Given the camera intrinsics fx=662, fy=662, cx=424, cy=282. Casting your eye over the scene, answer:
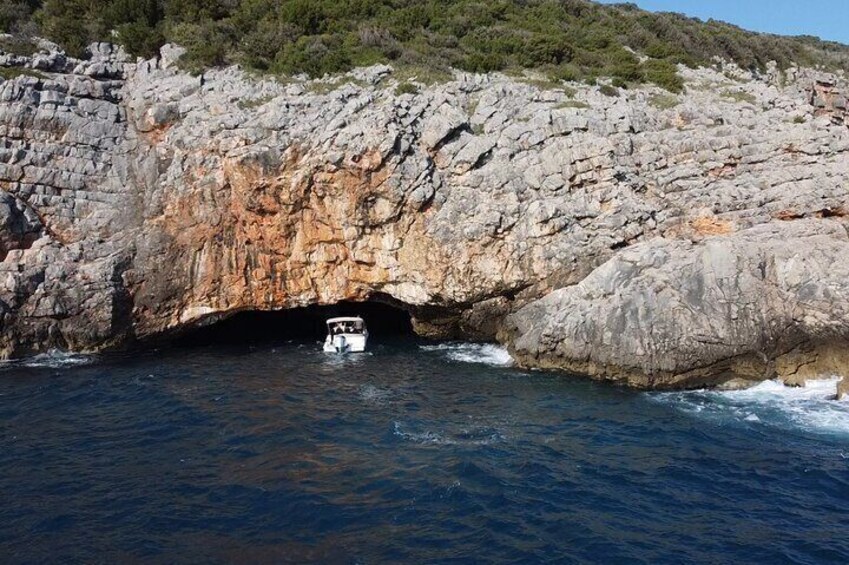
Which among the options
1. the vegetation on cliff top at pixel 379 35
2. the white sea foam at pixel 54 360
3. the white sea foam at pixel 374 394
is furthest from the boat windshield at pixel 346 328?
the vegetation on cliff top at pixel 379 35

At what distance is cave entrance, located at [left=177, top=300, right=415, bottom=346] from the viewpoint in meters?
37.8

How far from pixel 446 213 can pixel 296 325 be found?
14700mm

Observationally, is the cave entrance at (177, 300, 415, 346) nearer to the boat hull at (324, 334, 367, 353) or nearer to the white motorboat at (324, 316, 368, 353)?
the white motorboat at (324, 316, 368, 353)

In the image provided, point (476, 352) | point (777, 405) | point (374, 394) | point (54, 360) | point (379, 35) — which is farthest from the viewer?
point (379, 35)

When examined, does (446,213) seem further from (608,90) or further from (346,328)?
(608,90)

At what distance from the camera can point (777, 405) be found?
24.6 m

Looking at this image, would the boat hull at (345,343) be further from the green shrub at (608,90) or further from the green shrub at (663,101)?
the green shrub at (663,101)

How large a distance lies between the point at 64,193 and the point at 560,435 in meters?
27.0

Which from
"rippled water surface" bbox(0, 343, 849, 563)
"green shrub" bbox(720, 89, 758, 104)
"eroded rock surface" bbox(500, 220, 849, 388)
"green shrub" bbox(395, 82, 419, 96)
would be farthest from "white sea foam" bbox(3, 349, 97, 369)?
"green shrub" bbox(720, 89, 758, 104)

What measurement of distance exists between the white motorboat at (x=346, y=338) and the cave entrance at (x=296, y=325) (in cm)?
197

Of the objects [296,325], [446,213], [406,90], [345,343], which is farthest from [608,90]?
[296,325]

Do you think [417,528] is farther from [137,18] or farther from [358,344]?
[137,18]

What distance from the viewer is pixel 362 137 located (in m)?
32.0

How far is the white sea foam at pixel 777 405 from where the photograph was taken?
23.0m
